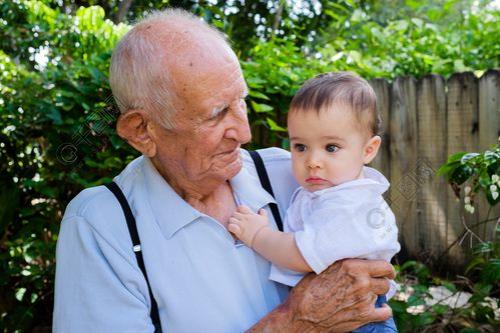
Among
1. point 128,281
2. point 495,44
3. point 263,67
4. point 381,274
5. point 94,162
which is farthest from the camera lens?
point 495,44

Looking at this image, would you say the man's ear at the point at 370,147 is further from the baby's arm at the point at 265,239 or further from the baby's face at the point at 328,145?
the baby's arm at the point at 265,239

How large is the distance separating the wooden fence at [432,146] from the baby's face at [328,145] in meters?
2.41

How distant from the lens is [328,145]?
182 cm

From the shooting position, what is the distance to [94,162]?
3385 mm

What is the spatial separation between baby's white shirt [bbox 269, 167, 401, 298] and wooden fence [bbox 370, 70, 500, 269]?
2.41 metres

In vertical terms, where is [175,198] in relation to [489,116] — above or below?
above

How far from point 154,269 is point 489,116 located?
10.1 feet

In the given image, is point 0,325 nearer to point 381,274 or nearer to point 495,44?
point 381,274

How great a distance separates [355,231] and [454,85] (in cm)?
277

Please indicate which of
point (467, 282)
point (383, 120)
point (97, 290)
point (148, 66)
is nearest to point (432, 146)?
point (383, 120)

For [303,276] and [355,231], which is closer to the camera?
[355,231]

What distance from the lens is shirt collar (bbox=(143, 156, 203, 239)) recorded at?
5.90ft

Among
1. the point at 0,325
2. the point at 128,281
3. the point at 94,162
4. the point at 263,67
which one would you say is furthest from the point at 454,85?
the point at 0,325
